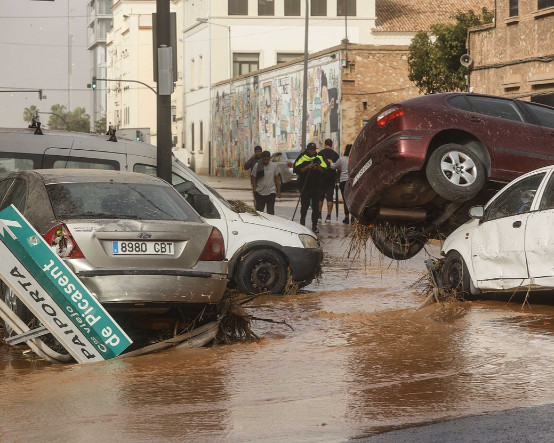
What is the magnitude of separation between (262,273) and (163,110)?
2.35 metres

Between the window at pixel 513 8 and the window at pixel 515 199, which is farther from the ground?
the window at pixel 513 8

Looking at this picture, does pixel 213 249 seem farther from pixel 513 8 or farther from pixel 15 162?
pixel 513 8

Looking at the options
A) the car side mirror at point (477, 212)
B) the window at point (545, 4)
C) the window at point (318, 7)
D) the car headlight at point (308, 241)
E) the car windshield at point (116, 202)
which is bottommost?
the car headlight at point (308, 241)

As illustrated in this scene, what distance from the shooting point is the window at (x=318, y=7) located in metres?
75.2

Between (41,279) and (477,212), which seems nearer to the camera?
(41,279)

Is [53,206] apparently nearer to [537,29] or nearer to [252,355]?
[252,355]

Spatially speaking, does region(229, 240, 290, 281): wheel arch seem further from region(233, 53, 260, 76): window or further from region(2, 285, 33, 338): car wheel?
region(233, 53, 260, 76): window

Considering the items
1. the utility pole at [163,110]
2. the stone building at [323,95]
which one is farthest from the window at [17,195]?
the stone building at [323,95]

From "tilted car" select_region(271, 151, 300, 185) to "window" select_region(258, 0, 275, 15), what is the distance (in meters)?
28.6

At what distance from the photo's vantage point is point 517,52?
3528 cm

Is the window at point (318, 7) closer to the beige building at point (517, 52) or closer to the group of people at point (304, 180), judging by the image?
the beige building at point (517, 52)

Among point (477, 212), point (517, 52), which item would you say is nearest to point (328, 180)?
point (517, 52)

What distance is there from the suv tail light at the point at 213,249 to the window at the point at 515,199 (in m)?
3.64

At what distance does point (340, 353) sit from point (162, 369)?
155 centimetres
